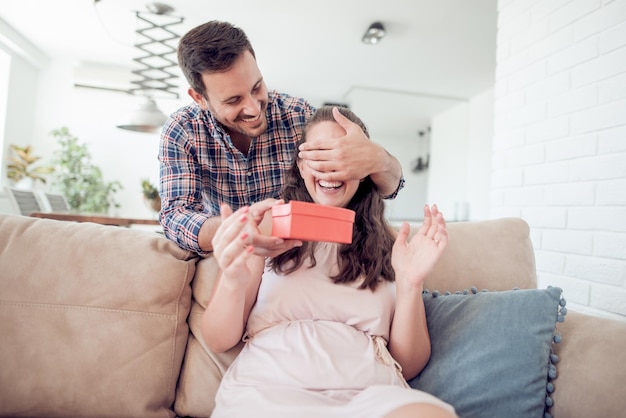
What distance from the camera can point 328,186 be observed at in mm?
1223

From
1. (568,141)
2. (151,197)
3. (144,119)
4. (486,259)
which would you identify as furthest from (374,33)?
(486,259)

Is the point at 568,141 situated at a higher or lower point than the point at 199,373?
higher

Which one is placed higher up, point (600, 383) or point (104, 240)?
point (104, 240)

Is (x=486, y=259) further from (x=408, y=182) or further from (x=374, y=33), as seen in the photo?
(x=408, y=182)

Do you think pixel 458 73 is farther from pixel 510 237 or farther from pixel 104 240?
pixel 104 240

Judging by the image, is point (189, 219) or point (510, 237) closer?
point (189, 219)

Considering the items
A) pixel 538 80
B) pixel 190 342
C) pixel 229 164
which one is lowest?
pixel 190 342

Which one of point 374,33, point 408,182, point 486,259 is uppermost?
point 374,33

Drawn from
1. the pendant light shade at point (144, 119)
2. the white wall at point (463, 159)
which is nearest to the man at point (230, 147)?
the pendant light shade at point (144, 119)

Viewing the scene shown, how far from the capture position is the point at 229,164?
1.64 meters

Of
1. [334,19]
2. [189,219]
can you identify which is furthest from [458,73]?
[189,219]

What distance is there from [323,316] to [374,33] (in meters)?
3.42

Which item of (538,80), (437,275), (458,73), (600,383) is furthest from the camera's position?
(458,73)

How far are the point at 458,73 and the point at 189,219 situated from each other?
439 centimetres
